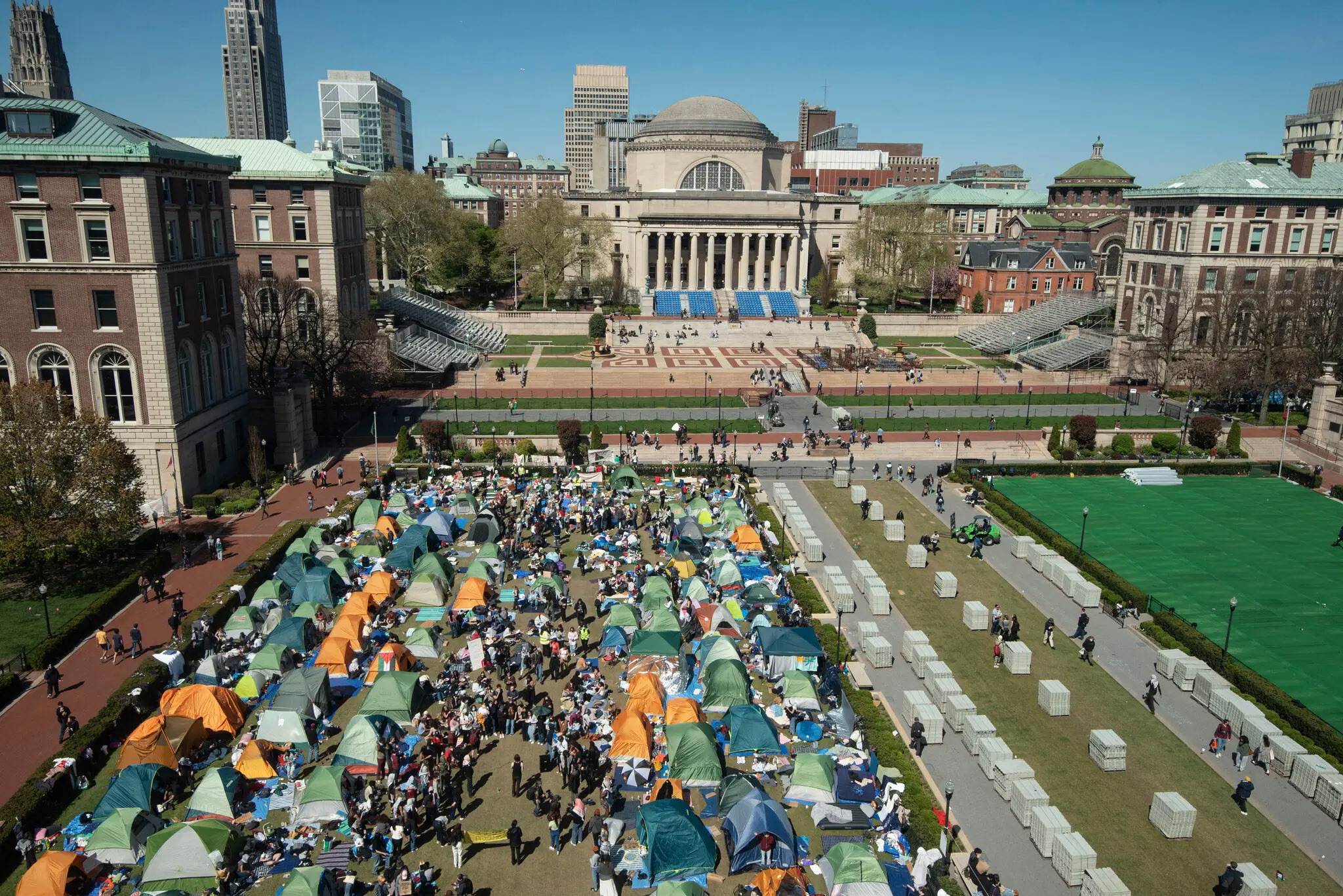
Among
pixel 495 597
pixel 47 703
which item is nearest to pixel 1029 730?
pixel 495 597

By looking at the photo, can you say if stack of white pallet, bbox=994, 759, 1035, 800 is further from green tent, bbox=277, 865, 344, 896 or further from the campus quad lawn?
green tent, bbox=277, 865, 344, 896

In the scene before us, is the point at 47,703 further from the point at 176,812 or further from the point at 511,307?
the point at 511,307

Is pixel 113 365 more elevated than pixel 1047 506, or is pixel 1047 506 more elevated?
pixel 113 365

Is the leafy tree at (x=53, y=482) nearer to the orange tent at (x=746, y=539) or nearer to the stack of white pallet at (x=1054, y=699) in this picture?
the orange tent at (x=746, y=539)

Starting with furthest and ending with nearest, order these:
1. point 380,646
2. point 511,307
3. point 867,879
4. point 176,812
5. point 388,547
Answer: point 511,307, point 388,547, point 380,646, point 176,812, point 867,879

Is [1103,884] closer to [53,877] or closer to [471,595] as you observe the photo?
[471,595]

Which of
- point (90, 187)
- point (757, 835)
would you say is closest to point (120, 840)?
point (757, 835)

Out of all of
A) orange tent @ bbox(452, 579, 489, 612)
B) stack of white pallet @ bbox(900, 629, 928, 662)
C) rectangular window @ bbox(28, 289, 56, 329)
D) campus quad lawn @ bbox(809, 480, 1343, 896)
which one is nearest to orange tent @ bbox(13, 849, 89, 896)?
orange tent @ bbox(452, 579, 489, 612)
